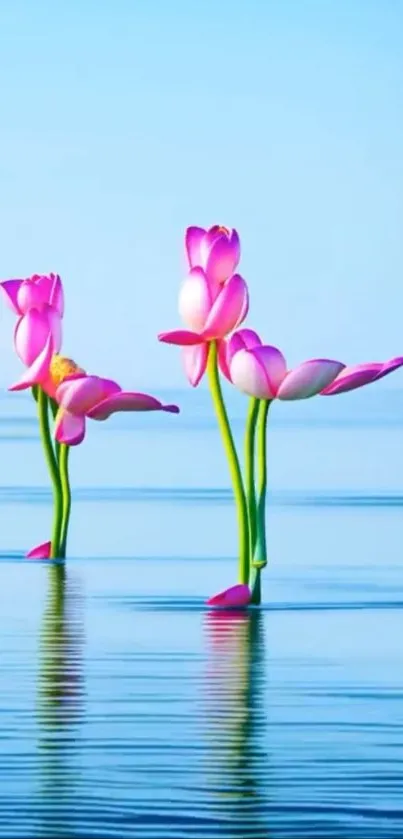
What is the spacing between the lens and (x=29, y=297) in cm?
539

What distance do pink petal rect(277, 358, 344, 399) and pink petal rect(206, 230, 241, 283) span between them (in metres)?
0.26

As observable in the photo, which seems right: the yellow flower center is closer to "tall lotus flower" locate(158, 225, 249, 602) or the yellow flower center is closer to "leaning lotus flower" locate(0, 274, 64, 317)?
"leaning lotus flower" locate(0, 274, 64, 317)

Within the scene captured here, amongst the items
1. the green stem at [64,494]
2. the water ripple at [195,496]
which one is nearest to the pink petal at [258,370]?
the green stem at [64,494]

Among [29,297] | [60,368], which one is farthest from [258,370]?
[60,368]

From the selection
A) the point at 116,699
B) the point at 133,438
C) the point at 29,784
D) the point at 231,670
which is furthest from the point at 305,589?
the point at 133,438

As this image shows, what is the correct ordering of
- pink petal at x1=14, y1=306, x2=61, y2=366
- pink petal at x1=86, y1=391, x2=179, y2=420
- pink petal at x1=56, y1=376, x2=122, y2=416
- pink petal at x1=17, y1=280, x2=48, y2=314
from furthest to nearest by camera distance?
pink petal at x1=17, y1=280, x2=48, y2=314 → pink petal at x1=14, y1=306, x2=61, y2=366 → pink petal at x1=56, y1=376, x2=122, y2=416 → pink petal at x1=86, y1=391, x2=179, y2=420

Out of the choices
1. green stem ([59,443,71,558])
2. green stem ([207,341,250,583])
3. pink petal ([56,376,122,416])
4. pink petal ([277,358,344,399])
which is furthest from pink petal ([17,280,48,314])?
pink petal ([277,358,344,399])

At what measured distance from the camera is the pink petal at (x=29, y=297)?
539 centimetres

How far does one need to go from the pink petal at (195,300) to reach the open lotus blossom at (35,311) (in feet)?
2.68

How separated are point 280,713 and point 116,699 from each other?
267mm

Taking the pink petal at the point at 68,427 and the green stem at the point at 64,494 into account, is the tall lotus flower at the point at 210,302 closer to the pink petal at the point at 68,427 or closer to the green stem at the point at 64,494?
the pink petal at the point at 68,427

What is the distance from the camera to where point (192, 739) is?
9.22 feet

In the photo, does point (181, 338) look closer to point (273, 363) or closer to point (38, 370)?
point (273, 363)

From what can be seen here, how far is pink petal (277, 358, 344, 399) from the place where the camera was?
4.43m
